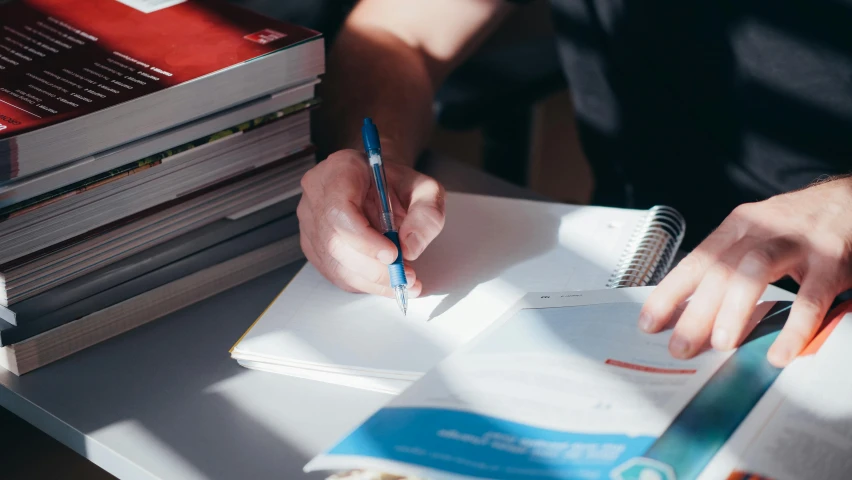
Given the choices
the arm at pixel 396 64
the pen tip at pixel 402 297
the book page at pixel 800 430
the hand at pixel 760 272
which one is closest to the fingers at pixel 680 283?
the hand at pixel 760 272

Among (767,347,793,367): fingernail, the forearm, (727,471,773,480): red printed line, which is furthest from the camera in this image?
the forearm

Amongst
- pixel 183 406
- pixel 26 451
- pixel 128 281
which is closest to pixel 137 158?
pixel 128 281

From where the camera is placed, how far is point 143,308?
85cm

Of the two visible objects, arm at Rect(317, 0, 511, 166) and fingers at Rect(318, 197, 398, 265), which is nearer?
fingers at Rect(318, 197, 398, 265)

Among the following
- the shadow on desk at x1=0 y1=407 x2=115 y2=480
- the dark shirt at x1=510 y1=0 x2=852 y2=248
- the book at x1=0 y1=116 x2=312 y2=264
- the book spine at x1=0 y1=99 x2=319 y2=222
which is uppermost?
the book spine at x1=0 y1=99 x2=319 y2=222

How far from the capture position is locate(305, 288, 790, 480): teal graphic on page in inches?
22.7

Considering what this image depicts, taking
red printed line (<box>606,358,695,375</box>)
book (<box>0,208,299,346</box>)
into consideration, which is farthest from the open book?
book (<box>0,208,299,346</box>)

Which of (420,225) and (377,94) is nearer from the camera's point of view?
(420,225)

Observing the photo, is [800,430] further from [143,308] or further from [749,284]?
[143,308]

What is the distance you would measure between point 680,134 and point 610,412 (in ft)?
2.56

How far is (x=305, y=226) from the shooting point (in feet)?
2.91

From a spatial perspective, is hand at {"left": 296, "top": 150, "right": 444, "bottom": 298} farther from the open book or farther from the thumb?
the open book

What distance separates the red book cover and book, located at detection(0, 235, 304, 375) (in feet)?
0.65

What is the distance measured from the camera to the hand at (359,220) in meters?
0.82
